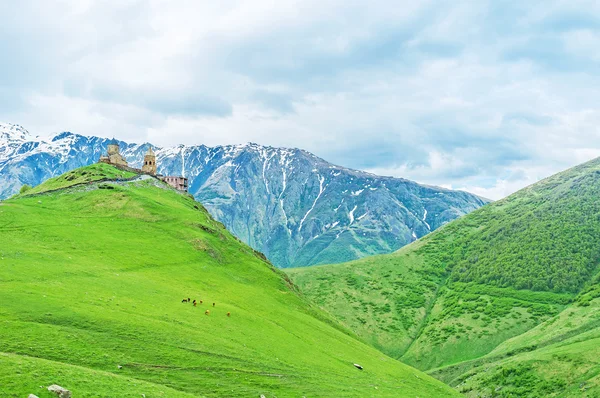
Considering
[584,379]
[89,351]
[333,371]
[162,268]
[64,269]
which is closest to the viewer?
[89,351]

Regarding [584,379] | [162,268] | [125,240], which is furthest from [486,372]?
[125,240]

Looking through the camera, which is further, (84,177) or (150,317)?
(84,177)

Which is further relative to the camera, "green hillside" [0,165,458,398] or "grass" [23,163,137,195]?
"grass" [23,163,137,195]

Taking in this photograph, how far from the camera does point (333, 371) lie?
60.0 m

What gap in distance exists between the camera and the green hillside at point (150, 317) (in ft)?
131

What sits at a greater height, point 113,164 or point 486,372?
point 113,164

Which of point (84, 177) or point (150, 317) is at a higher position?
point (84, 177)

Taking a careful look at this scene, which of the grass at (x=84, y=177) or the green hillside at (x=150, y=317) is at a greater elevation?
the grass at (x=84, y=177)

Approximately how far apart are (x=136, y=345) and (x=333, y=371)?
26.1m

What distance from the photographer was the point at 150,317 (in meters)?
54.4

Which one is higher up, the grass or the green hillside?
the grass

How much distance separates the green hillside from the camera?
3988 centimetres

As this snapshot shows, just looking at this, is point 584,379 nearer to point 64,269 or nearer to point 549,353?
point 549,353

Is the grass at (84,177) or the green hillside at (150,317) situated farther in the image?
the grass at (84,177)
